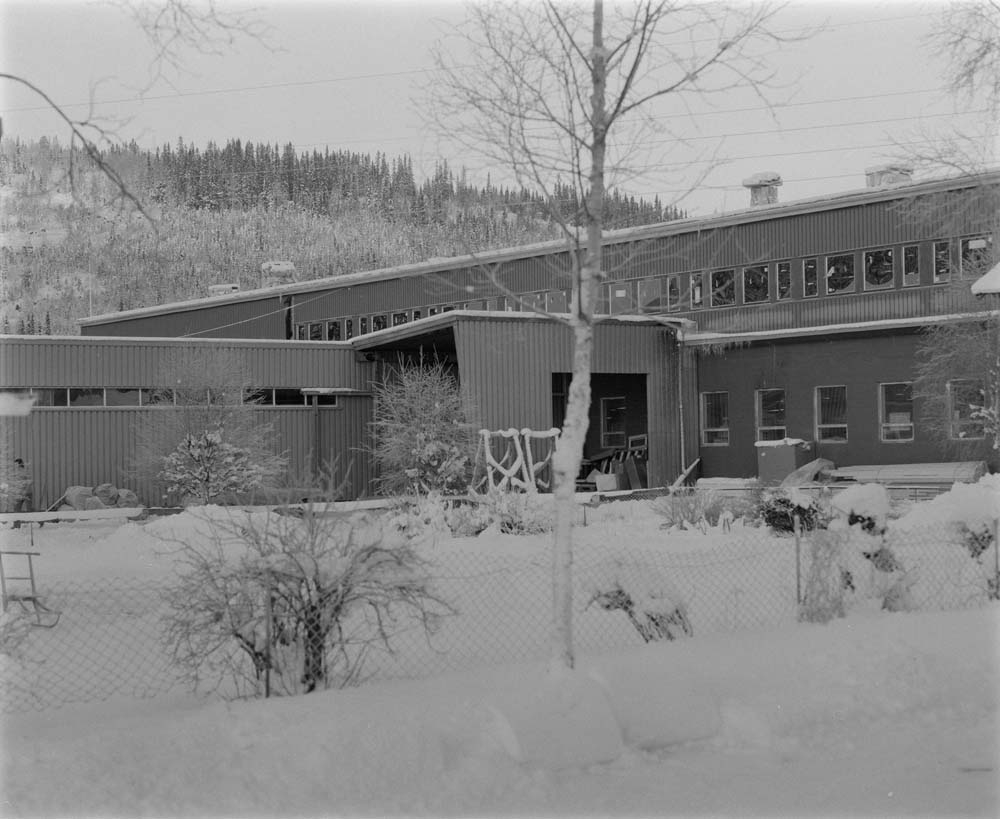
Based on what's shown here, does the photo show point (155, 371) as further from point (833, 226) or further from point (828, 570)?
point (828, 570)

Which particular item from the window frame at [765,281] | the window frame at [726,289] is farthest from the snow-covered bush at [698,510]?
the window frame at [765,281]

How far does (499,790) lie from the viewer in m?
7.17

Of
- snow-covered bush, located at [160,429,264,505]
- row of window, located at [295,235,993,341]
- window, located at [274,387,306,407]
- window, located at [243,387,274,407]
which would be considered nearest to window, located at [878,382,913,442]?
row of window, located at [295,235,993,341]

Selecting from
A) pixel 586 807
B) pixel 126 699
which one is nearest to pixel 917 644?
pixel 586 807

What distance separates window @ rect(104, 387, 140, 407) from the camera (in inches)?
1247

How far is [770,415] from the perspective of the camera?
110ft

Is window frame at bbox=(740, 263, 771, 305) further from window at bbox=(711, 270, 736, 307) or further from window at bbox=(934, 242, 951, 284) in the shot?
window at bbox=(934, 242, 951, 284)

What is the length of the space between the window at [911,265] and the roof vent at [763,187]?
9.13 meters

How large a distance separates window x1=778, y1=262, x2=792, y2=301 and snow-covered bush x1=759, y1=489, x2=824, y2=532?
15.2 meters

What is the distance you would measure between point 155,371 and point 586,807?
2680cm

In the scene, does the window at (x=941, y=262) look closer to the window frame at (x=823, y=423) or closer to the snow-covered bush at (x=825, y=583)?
the window frame at (x=823, y=423)

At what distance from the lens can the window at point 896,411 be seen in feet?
101

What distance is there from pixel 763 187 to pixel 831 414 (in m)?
11.5

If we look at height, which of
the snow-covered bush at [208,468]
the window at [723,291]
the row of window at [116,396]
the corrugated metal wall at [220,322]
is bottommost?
the snow-covered bush at [208,468]
